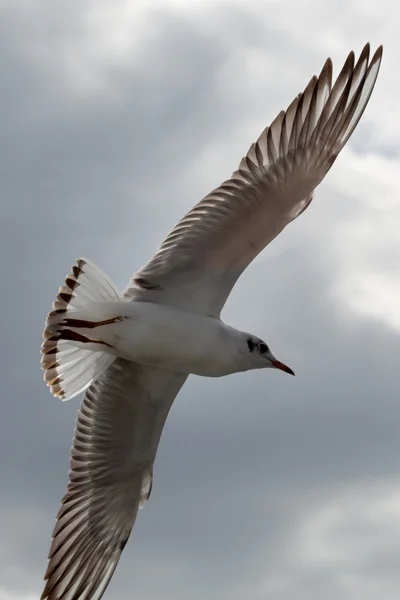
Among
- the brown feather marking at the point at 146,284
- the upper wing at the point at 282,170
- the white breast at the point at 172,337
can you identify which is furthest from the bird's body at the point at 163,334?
the upper wing at the point at 282,170

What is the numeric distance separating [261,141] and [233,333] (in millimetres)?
1776

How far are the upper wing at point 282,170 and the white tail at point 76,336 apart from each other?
799mm

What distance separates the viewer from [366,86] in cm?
1062

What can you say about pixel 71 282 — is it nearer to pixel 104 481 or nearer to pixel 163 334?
pixel 163 334

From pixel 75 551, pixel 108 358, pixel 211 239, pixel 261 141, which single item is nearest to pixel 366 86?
pixel 261 141

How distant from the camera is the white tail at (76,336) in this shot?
10992 millimetres

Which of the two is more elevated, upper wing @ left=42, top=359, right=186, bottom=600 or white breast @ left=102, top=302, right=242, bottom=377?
white breast @ left=102, top=302, right=242, bottom=377

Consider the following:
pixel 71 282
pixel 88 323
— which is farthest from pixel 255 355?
pixel 71 282

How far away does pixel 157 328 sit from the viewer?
10.8 meters

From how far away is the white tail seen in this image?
11.0 m

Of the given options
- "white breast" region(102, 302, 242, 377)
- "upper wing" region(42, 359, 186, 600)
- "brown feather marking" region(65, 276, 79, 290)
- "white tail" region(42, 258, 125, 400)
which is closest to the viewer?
"white breast" region(102, 302, 242, 377)

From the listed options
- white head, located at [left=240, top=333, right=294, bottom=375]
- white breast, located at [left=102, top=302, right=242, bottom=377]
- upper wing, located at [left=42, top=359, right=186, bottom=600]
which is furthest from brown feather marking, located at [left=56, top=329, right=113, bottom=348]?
white head, located at [left=240, top=333, right=294, bottom=375]

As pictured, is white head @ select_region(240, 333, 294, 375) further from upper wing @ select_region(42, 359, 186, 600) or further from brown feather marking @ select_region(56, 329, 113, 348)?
brown feather marking @ select_region(56, 329, 113, 348)

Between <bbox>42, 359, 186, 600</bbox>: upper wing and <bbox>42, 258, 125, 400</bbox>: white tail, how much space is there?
31 cm
